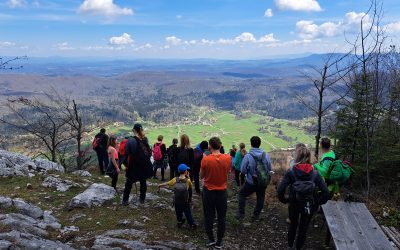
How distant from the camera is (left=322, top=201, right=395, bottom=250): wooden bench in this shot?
6055 millimetres

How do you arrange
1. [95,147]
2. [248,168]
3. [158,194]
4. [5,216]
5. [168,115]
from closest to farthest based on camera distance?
1. [5,216]
2. [248,168]
3. [158,194]
4. [95,147]
5. [168,115]

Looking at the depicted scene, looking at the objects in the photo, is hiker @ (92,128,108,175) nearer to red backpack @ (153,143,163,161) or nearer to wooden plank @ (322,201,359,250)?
red backpack @ (153,143,163,161)

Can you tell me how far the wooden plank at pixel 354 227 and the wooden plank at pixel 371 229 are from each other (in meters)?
0.05

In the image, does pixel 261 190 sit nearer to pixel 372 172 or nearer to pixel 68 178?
pixel 372 172

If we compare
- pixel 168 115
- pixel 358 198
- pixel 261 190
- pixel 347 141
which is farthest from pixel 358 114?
pixel 168 115

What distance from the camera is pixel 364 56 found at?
965cm

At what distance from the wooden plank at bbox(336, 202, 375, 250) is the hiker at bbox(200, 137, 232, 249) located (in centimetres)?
247

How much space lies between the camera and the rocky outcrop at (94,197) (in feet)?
31.9

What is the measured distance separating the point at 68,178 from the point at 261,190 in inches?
297

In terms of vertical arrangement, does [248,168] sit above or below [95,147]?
above

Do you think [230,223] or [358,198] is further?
[358,198]

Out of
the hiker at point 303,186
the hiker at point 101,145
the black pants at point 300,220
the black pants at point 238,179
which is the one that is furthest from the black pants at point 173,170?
the hiker at point 303,186

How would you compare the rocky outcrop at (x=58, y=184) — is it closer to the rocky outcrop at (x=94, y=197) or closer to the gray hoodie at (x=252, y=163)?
the rocky outcrop at (x=94, y=197)

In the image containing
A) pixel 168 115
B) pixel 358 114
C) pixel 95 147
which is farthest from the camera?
pixel 168 115
